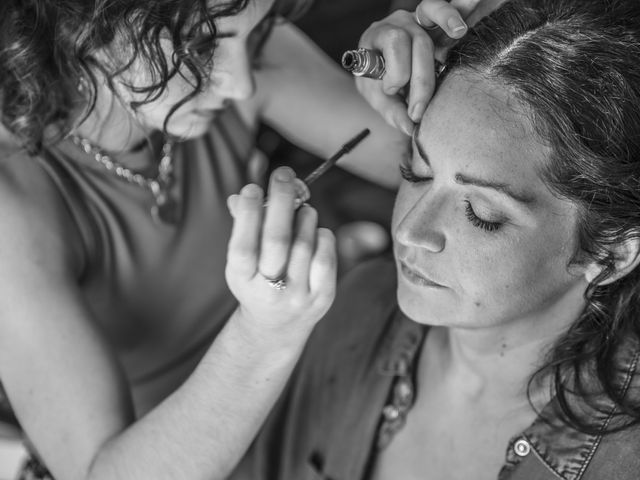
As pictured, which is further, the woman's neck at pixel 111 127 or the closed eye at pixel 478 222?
the woman's neck at pixel 111 127

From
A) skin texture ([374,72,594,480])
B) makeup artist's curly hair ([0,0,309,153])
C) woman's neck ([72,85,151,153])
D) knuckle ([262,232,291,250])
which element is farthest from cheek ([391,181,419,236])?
woman's neck ([72,85,151,153])

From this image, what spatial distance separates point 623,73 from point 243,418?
2.24 feet

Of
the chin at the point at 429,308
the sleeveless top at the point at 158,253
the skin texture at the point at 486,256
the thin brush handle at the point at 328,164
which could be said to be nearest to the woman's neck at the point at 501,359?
the skin texture at the point at 486,256

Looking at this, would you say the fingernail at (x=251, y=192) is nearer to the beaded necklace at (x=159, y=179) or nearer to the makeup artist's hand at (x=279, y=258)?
the makeup artist's hand at (x=279, y=258)

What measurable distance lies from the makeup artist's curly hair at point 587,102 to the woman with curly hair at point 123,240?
0.31 meters

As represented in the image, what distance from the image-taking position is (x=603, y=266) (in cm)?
108

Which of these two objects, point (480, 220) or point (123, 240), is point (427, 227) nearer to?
point (480, 220)

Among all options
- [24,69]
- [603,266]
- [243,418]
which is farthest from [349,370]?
[24,69]

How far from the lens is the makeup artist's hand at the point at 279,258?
0.96 meters

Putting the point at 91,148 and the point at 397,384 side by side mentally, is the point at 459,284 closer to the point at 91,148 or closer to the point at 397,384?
the point at 397,384

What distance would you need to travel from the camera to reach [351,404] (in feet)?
4.38

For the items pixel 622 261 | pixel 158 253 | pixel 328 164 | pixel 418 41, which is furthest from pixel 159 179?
pixel 622 261

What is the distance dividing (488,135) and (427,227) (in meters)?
0.14

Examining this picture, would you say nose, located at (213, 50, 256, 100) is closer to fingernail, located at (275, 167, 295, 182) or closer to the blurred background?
fingernail, located at (275, 167, 295, 182)
